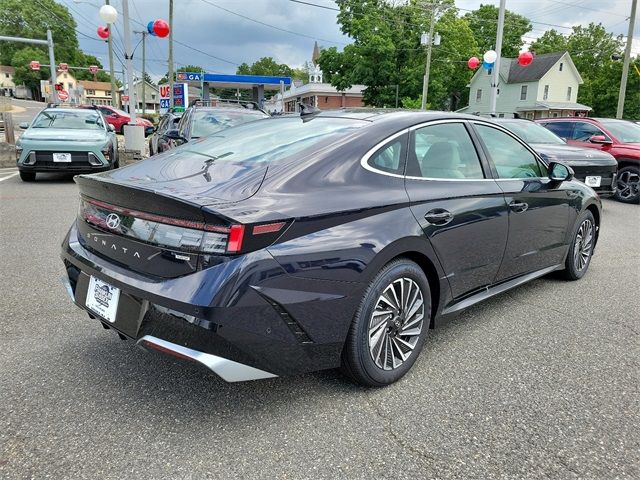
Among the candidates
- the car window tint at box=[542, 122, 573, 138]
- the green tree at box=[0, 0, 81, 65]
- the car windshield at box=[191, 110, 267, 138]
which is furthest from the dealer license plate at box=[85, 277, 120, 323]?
the green tree at box=[0, 0, 81, 65]

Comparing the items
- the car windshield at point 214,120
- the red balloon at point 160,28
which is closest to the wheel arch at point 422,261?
the car windshield at point 214,120

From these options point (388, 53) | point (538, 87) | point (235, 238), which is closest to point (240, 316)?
point (235, 238)

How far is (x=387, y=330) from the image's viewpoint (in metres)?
2.70

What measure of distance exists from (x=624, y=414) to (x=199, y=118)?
7689 millimetres

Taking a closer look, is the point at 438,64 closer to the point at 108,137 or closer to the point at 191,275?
the point at 108,137

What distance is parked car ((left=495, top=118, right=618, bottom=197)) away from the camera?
27.8 ft

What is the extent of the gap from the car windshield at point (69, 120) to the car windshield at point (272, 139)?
325 inches

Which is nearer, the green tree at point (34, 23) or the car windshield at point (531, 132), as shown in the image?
the car windshield at point (531, 132)

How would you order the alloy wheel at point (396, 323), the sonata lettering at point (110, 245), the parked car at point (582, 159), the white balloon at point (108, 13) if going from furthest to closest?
1. the white balloon at point (108, 13)
2. the parked car at point (582, 159)
3. the alloy wheel at point (396, 323)
4. the sonata lettering at point (110, 245)

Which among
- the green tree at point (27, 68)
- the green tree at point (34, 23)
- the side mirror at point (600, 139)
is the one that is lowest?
the side mirror at point (600, 139)

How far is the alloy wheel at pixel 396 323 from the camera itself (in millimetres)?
2633

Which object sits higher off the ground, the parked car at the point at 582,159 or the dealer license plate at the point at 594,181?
the parked car at the point at 582,159

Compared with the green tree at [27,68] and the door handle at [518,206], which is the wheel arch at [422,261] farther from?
the green tree at [27,68]

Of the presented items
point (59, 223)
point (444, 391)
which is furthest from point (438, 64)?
point (444, 391)
